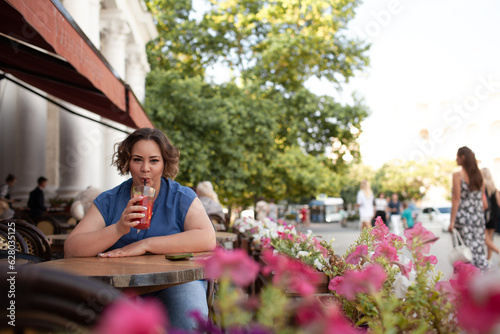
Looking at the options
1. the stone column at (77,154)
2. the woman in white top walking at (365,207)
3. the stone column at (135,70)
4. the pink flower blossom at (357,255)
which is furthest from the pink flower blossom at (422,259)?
the stone column at (135,70)

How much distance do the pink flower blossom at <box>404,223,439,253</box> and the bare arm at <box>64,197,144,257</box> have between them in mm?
1189

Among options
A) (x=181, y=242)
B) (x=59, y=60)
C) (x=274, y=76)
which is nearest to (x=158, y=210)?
(x=181, y=242)

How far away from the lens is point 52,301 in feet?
2.27

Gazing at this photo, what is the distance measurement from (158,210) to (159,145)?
0.38 m

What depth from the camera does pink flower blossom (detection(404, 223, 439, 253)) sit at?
148 cm

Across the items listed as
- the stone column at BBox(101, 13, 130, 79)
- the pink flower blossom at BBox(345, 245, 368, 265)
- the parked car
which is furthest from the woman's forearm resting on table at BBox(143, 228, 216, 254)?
the parked car

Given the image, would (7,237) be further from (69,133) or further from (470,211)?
(69,133)

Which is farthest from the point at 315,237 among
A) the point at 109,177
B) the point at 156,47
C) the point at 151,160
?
the point at 156,47

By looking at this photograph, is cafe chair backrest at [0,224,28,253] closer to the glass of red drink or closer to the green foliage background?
the glass of red drink

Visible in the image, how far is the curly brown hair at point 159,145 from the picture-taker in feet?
8.91

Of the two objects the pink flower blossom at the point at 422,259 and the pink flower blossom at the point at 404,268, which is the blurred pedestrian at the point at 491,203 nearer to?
the pink flower blossom at the point at 422,259

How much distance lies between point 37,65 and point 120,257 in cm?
273

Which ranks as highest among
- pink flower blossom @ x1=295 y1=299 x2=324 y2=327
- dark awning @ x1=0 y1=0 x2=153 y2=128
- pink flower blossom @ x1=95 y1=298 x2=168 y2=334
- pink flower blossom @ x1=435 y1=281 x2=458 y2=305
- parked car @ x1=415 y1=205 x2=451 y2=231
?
dark awning @ x1=0 y1=0 x2=153 y2=128

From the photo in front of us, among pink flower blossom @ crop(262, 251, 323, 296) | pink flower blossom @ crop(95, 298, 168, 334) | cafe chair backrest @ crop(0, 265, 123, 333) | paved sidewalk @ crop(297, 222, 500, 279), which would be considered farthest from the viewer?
paved sidewalk @ crop(297, 222, 500, 279)
